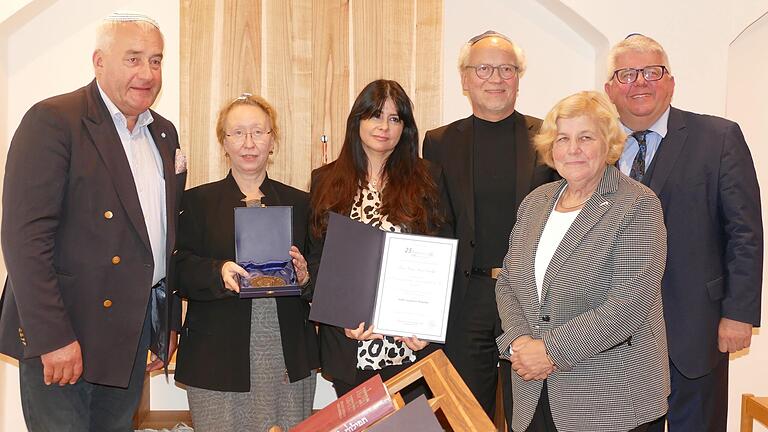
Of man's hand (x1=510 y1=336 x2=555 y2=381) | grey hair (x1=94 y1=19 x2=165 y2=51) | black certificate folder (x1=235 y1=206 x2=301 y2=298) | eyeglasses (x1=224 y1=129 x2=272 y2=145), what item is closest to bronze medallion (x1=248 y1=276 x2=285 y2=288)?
black certificate folder (x1=235 y1=206 x2=301 y2=298)

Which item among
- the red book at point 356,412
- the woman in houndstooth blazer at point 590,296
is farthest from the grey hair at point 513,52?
the red book at point 356,412

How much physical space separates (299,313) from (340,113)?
5.27 ft

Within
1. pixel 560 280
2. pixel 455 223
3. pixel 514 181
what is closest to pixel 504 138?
pixel 514 181

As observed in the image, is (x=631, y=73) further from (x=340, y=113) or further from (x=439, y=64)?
(x=340, y=113)

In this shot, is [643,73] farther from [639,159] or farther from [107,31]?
[107,31]

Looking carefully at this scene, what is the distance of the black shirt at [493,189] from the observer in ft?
9.72

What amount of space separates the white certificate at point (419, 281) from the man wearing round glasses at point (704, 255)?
3.26 ft

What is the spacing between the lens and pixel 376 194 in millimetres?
2852

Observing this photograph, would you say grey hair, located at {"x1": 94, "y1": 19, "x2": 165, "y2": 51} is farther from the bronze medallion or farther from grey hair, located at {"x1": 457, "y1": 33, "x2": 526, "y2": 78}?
grey hair, located at {"x1": 457, "y1": 33, "x2": 526, "y2": 78}

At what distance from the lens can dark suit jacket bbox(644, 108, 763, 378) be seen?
280 centimetres

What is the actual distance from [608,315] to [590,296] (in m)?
0.10

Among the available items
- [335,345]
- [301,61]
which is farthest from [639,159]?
[301,61]

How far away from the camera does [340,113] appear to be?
4.08 meters

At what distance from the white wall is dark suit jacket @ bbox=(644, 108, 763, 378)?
1343 mm
